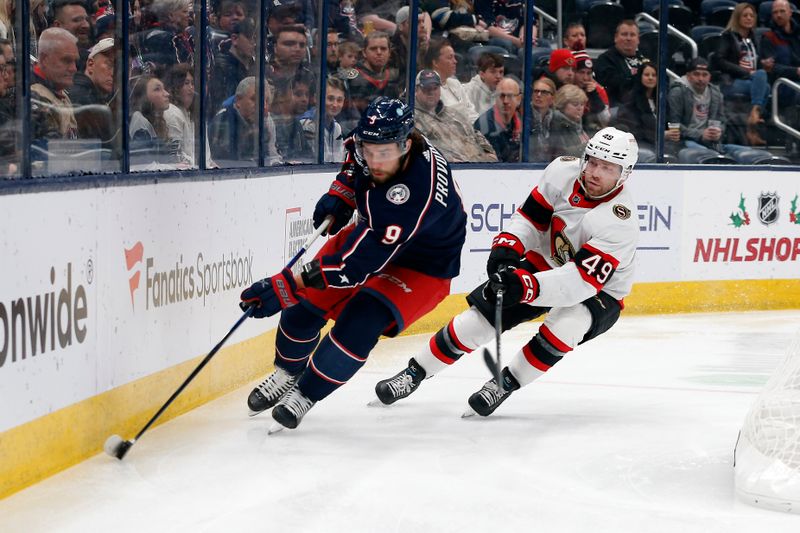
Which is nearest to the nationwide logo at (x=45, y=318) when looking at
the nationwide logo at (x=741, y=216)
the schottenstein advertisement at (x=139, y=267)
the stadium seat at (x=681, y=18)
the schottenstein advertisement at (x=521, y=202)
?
the schottenstein advertisement at (x=139, y=267)

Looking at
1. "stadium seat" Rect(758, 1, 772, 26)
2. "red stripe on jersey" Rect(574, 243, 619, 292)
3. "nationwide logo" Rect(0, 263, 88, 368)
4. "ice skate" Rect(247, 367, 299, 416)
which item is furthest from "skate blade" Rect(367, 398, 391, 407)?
"stadium seat" Rect(758, 1, 772, 26)

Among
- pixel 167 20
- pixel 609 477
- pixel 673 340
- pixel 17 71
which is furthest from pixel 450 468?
pixel 673 340

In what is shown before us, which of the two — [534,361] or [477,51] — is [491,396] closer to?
[534,361]

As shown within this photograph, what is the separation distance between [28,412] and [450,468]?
1187mm

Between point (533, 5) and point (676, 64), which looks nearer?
point (533, 5)

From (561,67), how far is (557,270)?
337 centimetres

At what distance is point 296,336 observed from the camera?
4.19m

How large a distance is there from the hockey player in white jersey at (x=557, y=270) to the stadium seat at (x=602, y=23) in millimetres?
3119

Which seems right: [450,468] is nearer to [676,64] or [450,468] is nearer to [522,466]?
[522,466]

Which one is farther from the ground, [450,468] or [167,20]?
[167,20]

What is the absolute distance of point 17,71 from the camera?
11.3ft

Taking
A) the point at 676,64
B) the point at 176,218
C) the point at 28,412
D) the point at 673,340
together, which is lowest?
the point at 673,340

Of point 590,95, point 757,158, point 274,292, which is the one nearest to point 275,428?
point 274,292

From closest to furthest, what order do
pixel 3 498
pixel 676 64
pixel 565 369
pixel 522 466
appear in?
pixel 3 498 < pixel 522 466 < pixel 565 369 < pixel 676 64
